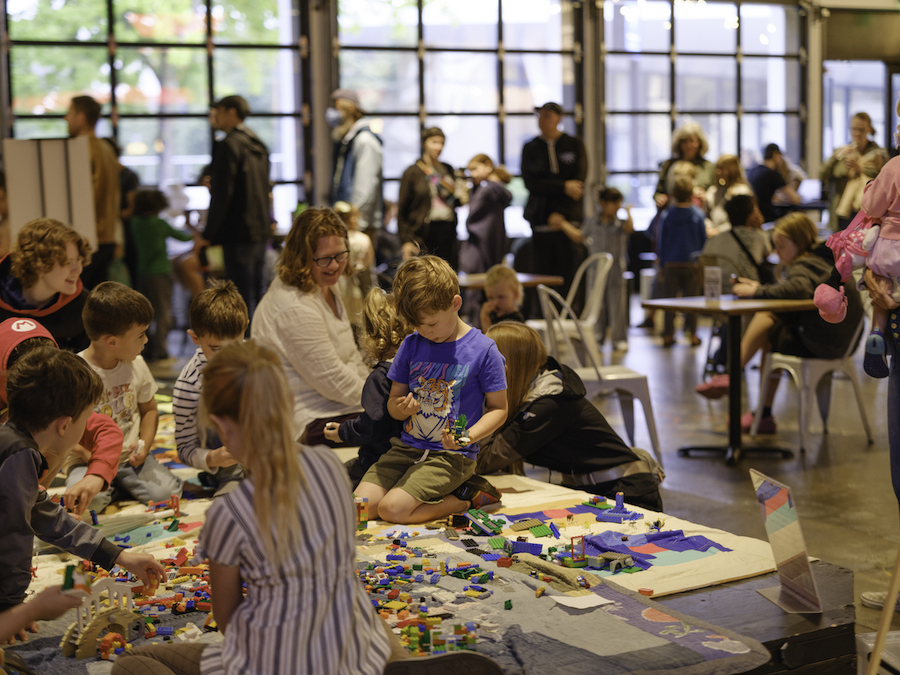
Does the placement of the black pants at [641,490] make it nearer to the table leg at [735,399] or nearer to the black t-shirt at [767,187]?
the table leg at [735,399]

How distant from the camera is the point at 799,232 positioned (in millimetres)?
4988

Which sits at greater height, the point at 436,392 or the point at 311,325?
the point at 311,325

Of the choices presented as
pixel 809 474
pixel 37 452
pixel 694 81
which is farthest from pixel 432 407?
pixel 694 81

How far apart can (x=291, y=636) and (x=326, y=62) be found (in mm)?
9152

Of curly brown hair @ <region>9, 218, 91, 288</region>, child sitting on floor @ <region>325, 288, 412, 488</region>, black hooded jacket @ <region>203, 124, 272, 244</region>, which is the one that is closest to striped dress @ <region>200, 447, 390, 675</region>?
child sitting on floor @ <region>325, 288, 412, 488</region>

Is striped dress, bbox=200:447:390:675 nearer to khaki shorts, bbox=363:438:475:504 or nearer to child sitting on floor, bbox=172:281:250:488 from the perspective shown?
khaki shorts, bbox=363:438:475:504

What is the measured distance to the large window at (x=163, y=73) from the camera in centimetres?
905

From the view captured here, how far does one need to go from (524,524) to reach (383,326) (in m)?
0.94

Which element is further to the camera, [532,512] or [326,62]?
[326,62]

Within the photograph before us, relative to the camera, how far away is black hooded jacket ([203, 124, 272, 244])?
20.6 ft

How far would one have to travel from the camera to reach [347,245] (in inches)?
149

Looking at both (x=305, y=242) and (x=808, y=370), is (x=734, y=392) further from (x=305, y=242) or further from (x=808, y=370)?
(x=305, y=242)

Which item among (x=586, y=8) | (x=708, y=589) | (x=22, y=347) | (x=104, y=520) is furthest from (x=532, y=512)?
(x=586, y=8)

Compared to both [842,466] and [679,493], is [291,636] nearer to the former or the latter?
[679,493]
